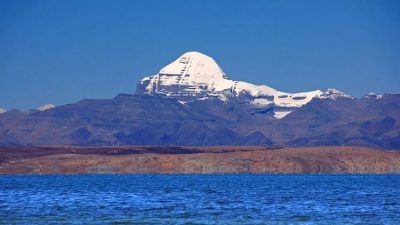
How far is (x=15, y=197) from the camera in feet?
458

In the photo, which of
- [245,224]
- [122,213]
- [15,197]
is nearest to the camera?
[245,224]

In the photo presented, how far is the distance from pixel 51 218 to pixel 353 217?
30649mm

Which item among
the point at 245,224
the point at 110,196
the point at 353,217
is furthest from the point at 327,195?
the point at 245,224

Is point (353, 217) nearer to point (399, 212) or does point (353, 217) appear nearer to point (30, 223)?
point (399, 212)

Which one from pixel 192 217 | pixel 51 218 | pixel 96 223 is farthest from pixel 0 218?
pixel 192 217

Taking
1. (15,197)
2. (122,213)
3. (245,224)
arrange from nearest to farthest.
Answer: (245,224) → (122,213) → (15,197)

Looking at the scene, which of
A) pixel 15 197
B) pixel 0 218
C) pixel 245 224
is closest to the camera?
pixel 245 224

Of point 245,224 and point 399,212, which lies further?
point 399,212

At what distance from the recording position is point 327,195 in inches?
5620

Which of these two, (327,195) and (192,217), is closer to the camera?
(192,217)

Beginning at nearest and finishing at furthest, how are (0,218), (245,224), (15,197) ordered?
(245,224) < (0,218) < (15,197)

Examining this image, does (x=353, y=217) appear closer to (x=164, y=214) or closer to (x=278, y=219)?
(x=278, y=219)

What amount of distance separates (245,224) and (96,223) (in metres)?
14.2

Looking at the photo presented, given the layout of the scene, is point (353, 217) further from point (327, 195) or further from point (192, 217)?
point (327, 195)
